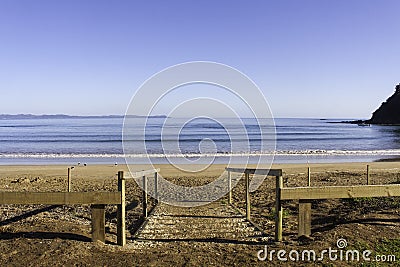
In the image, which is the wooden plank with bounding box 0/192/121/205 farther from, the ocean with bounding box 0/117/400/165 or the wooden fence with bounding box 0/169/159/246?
the ocean with bounding box 0/117/400/165

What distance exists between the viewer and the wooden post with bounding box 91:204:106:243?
5.23 metres

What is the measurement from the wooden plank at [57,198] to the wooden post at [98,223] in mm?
106

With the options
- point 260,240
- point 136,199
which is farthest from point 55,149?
point 260,240

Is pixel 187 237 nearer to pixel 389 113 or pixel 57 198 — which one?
pixel 57 198

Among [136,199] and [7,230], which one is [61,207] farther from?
[7,230]

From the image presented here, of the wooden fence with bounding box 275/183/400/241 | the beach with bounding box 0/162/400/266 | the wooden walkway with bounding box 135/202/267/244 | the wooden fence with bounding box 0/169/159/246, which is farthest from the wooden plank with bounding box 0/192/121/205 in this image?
the wooden fence with bounding box 275/183/400/241

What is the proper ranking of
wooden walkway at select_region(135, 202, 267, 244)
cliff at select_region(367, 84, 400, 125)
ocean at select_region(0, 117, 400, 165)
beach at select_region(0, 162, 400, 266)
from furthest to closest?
cliff at select_region(367, 84, 400, 125) → ocean at select_region(0, 117, 400, 165) → wooden walkway at select_region(135, 202, 267, 244) → beach at select_region(0, 162, 400, 266)

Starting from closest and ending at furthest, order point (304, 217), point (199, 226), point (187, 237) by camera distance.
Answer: point (304, 217)
point (187, 237)
point (199, 226)

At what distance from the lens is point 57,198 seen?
521cm

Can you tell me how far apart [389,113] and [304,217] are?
117770mm

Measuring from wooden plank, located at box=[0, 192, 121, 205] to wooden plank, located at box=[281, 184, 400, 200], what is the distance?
2.59 m

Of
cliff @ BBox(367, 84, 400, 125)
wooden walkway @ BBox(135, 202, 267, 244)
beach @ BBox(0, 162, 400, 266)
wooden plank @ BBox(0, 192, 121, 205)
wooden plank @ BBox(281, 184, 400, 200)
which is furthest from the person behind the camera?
cliff @ BBox(367, 84, 400, 125)

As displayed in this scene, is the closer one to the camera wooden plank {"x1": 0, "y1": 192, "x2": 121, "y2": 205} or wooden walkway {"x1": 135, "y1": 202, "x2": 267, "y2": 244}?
wooden plank {"x1": 0, "y1": 192, "x2": 121, "y2": 205}

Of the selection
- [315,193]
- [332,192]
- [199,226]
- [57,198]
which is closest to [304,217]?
[315,193]
